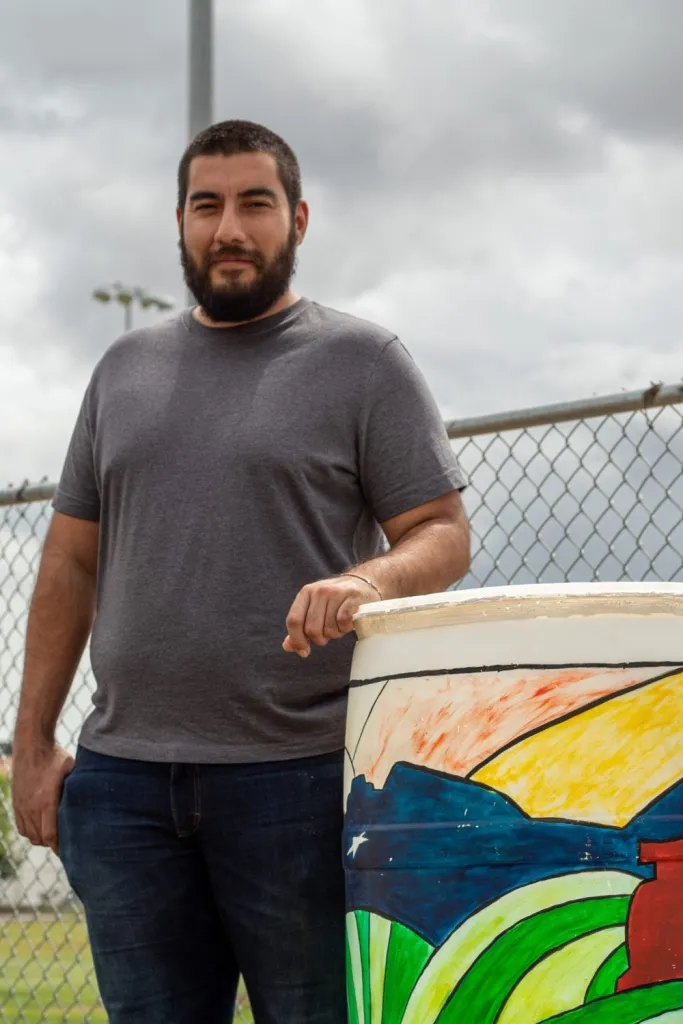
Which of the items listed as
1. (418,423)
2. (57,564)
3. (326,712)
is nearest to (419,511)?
(418,423)

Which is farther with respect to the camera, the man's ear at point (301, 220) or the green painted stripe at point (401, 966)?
the man's ear at point (301, 220)

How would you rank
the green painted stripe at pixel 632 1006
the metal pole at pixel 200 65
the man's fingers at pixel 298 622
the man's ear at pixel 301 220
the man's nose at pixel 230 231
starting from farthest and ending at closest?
the metal pole at pixel 200 65
the man's ear at pixel 301 220
the man's nose at pixel 230 231
the man's fingers at pixel 298 622
the green painted stripe at pixel 632 1006

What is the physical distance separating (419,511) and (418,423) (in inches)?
5.9

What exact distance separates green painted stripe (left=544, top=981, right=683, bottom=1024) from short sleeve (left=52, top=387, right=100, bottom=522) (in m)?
1.30

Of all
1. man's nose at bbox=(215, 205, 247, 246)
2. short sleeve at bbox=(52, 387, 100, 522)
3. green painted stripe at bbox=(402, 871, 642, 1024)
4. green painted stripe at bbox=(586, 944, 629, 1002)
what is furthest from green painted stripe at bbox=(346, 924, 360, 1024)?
man's nose at bbox=(215, 205, 247, 246)

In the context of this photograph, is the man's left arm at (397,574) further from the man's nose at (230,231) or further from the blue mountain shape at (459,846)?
the man's nose at (230,231)

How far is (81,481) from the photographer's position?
2439 mm

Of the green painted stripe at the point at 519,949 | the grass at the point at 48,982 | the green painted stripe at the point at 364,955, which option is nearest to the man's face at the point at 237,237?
the green painted stripe at the point at 364,955

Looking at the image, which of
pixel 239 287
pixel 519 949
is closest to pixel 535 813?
pixel 519 949

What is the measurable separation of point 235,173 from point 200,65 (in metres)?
1.79

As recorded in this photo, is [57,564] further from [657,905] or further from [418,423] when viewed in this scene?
[657,905]

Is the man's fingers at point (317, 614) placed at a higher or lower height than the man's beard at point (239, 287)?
lower

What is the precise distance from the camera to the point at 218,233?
228 centimetres

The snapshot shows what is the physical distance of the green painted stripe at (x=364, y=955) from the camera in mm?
1697
